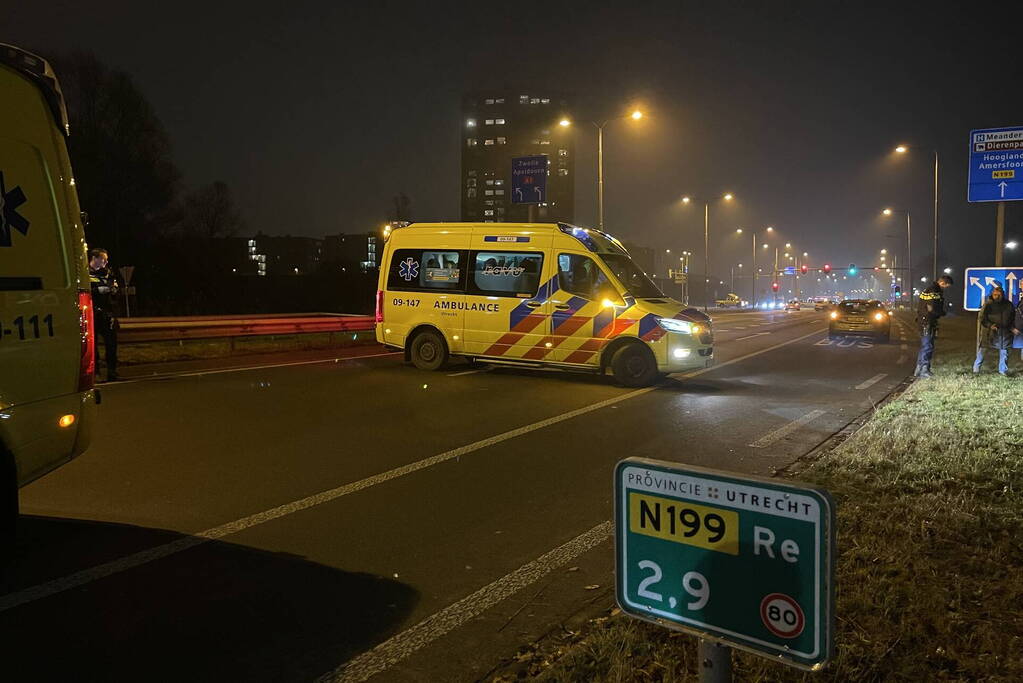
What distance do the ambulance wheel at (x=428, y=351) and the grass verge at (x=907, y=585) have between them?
26.4ft

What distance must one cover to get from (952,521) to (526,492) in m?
3.07

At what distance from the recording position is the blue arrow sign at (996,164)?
13367mm

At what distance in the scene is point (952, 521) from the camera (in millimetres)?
5188

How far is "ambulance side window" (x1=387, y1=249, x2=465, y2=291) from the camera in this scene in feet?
45.7

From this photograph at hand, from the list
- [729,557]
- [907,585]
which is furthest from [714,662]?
[907,585]

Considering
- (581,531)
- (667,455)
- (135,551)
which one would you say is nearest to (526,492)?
(581,531)

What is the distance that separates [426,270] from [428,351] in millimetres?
1502

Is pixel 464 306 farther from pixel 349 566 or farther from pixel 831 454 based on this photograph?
pixel 349 566

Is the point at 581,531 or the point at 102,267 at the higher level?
the point at 102,267

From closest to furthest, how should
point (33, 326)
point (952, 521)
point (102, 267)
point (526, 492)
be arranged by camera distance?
point (33, 326), point (952, 521), point (526, 492), point (102, 267)

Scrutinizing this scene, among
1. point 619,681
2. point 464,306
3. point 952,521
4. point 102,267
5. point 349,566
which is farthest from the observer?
point 464,306

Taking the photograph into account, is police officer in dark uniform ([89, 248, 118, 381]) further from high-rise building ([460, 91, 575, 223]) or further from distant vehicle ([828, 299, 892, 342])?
high-rise building ([460, 91, 575, 223])

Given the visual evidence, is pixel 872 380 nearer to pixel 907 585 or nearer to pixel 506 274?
pixel 506 274

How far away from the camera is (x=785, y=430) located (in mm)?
9211
